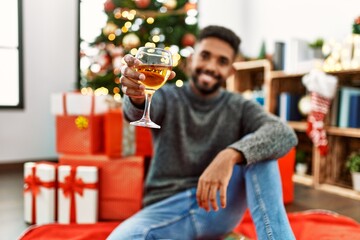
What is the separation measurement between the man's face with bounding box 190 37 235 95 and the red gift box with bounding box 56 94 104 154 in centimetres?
74

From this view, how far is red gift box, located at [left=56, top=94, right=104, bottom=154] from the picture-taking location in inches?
74.8

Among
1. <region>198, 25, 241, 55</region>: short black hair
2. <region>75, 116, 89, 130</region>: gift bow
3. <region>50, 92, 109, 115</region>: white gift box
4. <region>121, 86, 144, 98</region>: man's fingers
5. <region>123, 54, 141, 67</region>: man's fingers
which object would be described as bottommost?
<region>75, 116, 89, 130</region>: gift bow

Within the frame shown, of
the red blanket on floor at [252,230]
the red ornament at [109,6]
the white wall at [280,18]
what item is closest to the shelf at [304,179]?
the red blanket on floor at [252,230]

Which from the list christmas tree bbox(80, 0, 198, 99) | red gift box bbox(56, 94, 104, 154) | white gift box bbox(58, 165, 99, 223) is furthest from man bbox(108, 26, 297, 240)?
christmas tree bbox(80, 0, 198, 99)

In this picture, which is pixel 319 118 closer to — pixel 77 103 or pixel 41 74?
pixel 77 103

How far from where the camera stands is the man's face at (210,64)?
140cm

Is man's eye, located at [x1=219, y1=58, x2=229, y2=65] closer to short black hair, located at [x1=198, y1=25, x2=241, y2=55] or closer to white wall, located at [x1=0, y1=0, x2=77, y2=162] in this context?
short black hair, located at [x1=198, y1=25, x2=241, y2=55]

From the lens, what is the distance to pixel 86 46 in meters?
3.35

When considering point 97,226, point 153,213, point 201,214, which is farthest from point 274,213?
point 97,226

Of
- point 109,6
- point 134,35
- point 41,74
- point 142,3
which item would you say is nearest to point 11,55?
point 41,74

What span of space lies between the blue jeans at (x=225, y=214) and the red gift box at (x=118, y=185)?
58 centimetres

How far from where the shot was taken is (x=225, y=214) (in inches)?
46.7

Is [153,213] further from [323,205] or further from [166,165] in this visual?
[323,205]

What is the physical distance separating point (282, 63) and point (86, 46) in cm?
193
